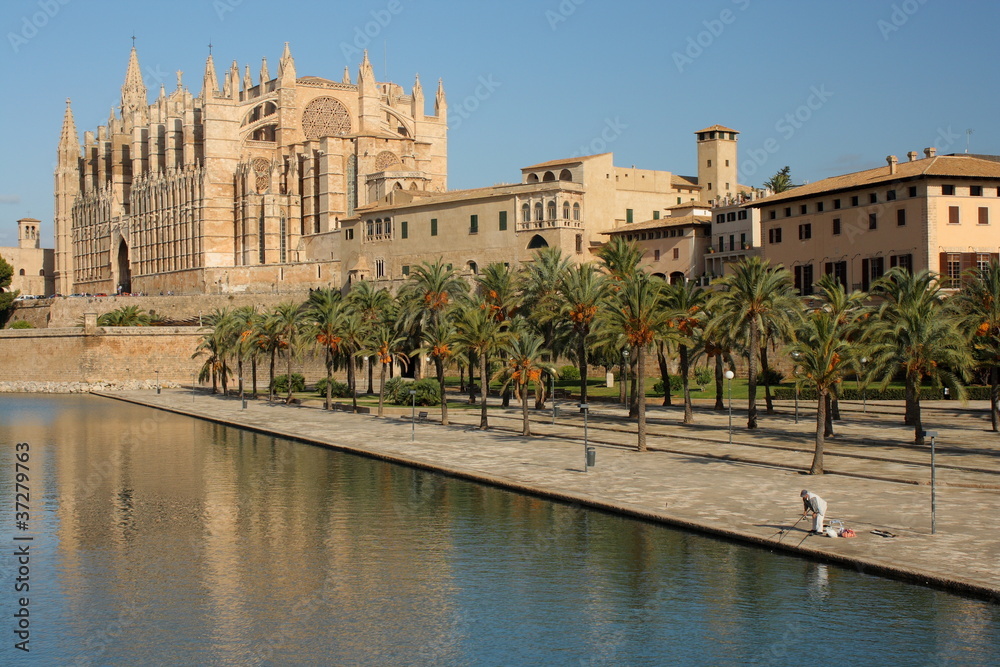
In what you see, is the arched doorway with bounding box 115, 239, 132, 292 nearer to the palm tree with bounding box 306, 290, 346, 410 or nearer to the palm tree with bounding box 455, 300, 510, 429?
the palm tree with bounding box 306, 290, 346, 410

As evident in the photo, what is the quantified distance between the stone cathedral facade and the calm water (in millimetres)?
51355

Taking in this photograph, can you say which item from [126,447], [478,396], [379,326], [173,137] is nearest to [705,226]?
[478,396]

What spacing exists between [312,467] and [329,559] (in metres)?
11.6

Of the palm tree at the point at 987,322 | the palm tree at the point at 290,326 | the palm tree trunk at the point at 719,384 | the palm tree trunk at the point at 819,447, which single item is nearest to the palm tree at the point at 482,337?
the palm tree trunk at the point at 719,384

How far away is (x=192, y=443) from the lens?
3878cm

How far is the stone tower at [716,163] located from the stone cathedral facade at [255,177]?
1987cm

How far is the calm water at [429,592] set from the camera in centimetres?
1546

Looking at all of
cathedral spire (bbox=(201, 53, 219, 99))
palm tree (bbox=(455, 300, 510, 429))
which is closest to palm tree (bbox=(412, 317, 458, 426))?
palm tree (bbox=(455, 300, 510, 429))

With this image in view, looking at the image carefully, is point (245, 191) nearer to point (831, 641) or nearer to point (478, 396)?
point (478, 396)

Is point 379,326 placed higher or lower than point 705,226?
lower

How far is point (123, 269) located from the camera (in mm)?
106125

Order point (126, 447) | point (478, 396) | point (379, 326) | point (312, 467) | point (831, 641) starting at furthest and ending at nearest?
point (478, 396) < point (379, 326) < point (126, 447) < point (312, 467) < point (831, 641)

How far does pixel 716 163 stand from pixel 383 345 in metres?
35.9

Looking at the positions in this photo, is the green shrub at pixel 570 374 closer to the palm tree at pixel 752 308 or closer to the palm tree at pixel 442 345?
the palm tree at pixel 442 345
